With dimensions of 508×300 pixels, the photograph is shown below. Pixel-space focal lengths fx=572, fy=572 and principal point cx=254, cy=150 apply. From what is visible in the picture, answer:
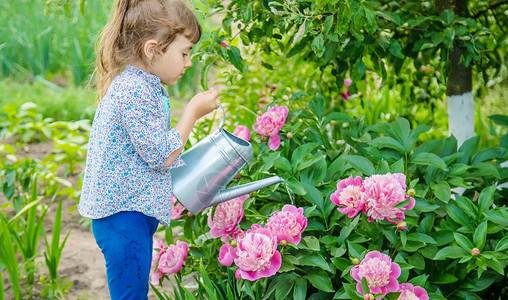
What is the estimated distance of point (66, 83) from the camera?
4574mm

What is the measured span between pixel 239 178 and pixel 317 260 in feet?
1.50

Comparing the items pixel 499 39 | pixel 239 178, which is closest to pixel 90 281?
pixel 239 178

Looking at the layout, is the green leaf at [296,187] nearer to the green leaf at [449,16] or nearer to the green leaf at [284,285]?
the green leaf at [284,285]

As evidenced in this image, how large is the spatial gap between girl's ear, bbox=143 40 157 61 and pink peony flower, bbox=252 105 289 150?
0.50 metres

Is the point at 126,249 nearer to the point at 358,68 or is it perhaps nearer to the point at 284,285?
the point at 284,285

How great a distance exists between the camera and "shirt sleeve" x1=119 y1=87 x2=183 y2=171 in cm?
138

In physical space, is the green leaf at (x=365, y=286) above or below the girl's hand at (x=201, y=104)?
below

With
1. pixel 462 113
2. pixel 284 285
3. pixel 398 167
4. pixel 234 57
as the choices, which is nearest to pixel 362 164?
pixel 398 167

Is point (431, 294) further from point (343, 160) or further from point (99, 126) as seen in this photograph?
point (99, 126)

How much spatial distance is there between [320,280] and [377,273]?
196 millimetres

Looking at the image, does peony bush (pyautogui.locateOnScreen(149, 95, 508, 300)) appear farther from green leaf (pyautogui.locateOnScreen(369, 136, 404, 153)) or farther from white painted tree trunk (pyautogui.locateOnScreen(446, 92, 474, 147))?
white painted tree trunk (pyautogui.locateOnScreen(446, 92, 474, 147))

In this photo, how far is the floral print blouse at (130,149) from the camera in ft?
4.56

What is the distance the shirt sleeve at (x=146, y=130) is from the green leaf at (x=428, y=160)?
0.71 metres

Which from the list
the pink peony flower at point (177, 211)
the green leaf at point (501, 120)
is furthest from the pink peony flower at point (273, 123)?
the green leaf at point (501, 120)
